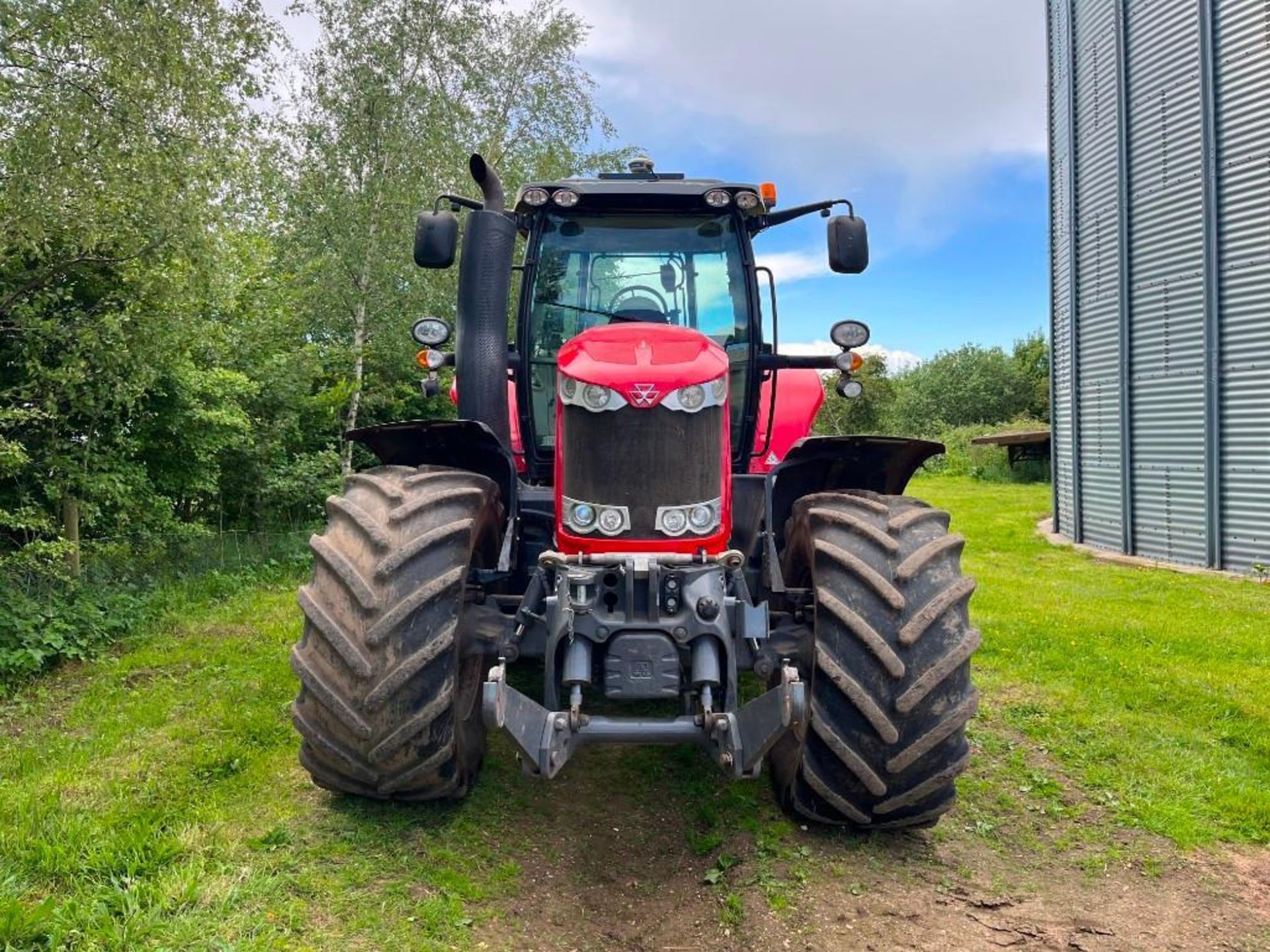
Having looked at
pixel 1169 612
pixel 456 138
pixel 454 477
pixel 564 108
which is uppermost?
pixel 564 108

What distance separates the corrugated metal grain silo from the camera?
→ 8.64m

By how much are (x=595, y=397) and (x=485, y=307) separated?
0.85m

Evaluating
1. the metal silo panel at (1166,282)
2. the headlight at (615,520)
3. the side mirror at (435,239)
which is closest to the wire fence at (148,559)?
the side mirror at (435,239)

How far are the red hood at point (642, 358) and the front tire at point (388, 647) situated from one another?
0.67 metres

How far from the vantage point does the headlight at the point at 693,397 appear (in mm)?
3109

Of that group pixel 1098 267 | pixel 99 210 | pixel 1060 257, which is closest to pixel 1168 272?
pixel 1098 267

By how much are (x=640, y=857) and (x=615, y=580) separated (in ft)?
3.54

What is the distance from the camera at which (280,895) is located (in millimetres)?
2797

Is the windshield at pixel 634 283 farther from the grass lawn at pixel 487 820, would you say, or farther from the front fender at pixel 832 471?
the grass lawn at pixel 487 820

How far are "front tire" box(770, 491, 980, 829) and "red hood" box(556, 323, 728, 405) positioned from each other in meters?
0.76

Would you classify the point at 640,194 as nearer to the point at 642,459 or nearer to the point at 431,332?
the point at 431,332

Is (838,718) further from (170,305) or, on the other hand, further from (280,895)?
(170,305)

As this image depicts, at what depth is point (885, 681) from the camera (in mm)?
2953

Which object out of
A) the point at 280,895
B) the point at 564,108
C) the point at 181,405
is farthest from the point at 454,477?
the point at 564,108
